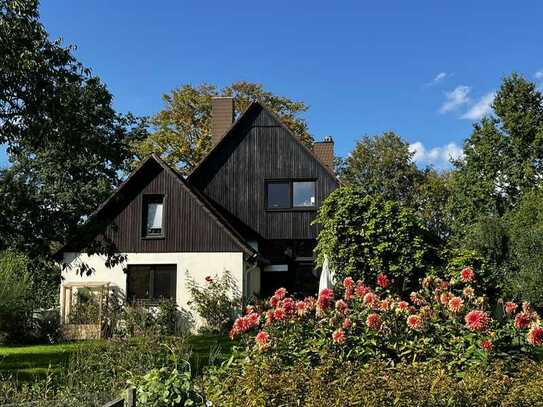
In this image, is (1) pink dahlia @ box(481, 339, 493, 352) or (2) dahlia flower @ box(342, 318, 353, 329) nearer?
(1) pink dahlia @ box(481, 339, 493, 352)

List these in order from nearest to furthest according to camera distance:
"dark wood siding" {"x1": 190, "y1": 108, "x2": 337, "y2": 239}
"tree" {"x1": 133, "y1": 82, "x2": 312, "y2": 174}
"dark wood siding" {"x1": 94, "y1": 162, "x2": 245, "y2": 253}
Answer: "dark wood siding" {"x1": 94, "y1": 162, "x2": 245, "y2": 253} → "dark wood siding" {"x1": 190, "y1": 108, "x2": 337, "y2": 239} → "tree" {"x1": 133, "y1": 82, "x2": 312, "y2": 174}

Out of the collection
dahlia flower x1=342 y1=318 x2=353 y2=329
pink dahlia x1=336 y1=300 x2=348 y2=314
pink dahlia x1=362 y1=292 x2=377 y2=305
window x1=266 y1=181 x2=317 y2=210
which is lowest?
dahlia flower x1=342 y1=318 x2=353 y2=329

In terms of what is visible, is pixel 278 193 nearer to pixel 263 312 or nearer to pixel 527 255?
pixel 527 255

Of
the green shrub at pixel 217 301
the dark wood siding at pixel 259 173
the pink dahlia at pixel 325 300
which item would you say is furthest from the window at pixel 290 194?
the pink dahlia at pixel 325 300

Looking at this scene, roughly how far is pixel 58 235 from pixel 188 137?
25.3 m

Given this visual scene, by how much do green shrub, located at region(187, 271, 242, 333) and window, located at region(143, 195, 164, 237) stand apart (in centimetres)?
220

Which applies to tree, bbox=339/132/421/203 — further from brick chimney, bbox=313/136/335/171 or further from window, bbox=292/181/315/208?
window, bbox=292/181/315/208

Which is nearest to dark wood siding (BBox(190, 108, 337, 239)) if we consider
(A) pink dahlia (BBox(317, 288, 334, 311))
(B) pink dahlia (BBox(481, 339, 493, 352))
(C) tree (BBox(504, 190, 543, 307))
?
(C) tree (BBox(504, 190, 543, 307))

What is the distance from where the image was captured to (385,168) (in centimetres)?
4066

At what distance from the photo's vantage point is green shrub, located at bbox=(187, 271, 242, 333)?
1783 centimetres

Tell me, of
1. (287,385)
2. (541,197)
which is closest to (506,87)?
(541,197)

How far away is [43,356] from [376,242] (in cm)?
776

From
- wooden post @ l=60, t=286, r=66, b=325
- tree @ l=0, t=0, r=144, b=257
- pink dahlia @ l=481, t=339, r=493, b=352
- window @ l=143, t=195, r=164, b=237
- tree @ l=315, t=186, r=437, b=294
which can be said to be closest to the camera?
pink dahlia @ l=481, t=339, r=493, b=352

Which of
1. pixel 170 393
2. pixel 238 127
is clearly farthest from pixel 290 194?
pixel 170 393
